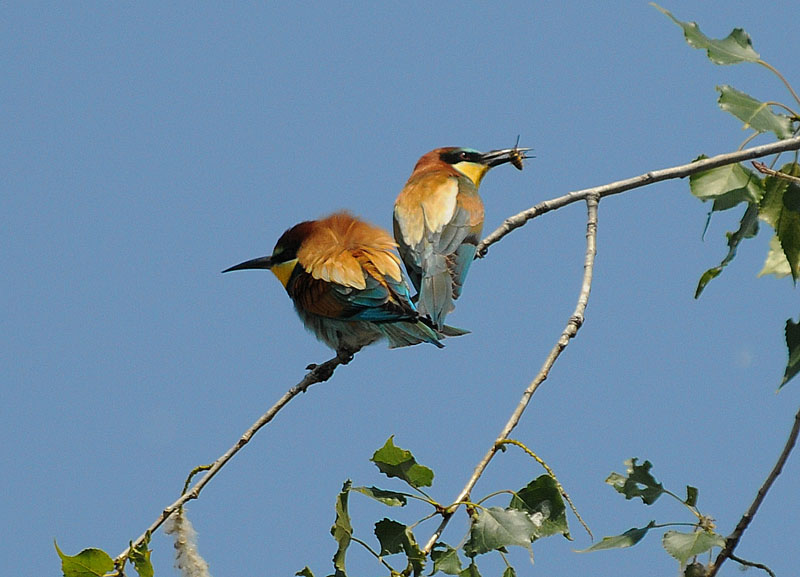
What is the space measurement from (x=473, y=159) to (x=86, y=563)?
2906 mm

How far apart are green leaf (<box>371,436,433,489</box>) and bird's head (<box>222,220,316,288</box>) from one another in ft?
6.53

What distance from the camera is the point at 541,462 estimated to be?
1491 mm

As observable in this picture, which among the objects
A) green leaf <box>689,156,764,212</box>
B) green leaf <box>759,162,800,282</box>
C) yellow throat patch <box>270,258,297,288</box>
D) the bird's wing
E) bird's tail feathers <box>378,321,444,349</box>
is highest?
yellow throat patch <box>270,258,297,288</box>

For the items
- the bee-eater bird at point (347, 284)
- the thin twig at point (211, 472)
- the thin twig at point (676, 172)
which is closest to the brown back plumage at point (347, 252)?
the bee-eater bird at point (347, 284)

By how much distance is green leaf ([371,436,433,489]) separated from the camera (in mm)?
1526

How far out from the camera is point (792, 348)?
165 cm

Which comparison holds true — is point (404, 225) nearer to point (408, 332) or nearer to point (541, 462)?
point (408, 332)

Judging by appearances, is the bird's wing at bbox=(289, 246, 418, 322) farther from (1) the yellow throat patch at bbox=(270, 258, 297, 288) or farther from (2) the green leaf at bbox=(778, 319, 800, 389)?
(2) the green leaf at bbox=(778, 319, 800, 389)

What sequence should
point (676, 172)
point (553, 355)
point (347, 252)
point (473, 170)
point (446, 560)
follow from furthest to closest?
point (473, 170)
point (347, 252)
point (676, 172)
point (553, 355)
point (446, 560)

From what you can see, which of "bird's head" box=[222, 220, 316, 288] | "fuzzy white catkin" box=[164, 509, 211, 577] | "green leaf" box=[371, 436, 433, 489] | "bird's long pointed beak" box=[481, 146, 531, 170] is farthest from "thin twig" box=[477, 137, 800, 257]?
"bird's long pointed beak" box=[481, 146, 531, 170]

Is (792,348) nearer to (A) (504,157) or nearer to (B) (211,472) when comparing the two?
(B) (211,472)

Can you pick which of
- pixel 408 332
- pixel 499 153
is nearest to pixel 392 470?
pixel 408 332

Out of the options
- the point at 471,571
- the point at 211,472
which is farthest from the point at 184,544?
the point at 471,571

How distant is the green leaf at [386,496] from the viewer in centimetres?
153
